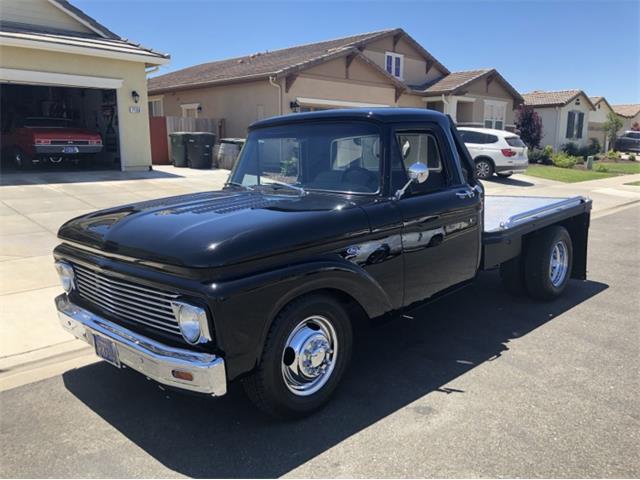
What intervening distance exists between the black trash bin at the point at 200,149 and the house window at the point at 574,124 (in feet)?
88.2

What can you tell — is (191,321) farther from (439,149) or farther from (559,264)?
(559,264)

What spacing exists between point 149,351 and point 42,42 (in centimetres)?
1405

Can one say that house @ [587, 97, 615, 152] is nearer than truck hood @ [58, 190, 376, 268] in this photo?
No

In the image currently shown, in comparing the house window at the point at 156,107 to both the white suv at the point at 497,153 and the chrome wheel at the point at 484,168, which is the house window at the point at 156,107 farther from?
the chrome wheel at the point at 484,168

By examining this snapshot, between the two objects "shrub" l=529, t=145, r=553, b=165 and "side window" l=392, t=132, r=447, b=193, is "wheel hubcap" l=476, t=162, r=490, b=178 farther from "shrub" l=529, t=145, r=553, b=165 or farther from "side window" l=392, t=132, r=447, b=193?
"side window" l=392, t=132, r=447, b=193

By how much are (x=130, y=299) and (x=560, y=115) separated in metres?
36.7

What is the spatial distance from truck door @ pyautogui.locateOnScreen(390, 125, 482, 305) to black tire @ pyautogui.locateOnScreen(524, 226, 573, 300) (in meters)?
1.13

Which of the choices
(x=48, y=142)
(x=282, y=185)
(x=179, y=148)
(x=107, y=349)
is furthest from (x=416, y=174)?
(x=179, y=148)

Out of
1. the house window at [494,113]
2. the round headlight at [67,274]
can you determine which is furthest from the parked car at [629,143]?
the round headlight at [67,274]

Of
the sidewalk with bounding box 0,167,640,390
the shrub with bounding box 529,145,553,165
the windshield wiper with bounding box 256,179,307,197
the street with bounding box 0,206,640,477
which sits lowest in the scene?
the street with bounding box 0,206,640,477

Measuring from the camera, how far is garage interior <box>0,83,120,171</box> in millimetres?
18094

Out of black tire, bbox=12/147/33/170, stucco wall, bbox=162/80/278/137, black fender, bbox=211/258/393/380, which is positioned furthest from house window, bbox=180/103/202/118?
black fender, bbox=211/258/393/380

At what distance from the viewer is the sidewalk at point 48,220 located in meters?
4.39

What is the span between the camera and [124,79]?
52.9ft
